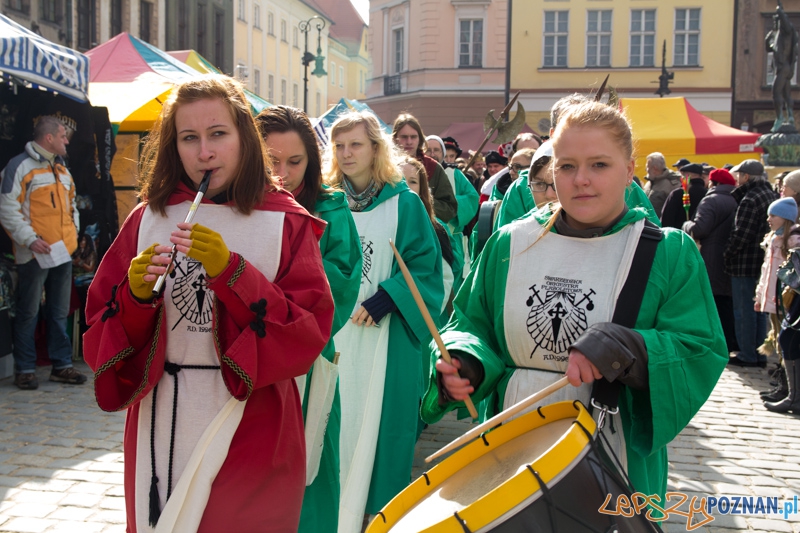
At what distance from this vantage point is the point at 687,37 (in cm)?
3672

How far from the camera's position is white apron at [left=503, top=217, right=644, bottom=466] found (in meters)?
2.31

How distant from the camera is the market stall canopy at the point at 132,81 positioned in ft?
30.1

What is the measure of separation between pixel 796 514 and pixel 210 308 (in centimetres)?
378

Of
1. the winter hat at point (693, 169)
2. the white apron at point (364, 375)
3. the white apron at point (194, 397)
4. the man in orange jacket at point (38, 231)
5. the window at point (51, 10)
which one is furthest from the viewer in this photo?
the window at point (51, 10)

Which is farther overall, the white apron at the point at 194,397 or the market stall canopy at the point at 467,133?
the market stall canopy at the point at 467,133

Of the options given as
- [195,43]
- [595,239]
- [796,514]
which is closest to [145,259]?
[595,239]

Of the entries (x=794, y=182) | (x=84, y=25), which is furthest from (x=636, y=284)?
(x=84, y=25)

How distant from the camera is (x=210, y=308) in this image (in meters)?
2.46

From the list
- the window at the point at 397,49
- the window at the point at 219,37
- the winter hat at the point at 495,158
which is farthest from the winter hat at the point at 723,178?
the window at the point at 397,49

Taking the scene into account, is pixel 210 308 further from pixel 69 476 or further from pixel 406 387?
pixel 69 476

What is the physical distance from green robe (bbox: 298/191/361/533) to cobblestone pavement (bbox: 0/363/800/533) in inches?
61.1

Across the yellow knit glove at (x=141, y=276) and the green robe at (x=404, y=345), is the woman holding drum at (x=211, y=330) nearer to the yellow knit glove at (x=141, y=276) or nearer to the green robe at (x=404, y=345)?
the yellow knit glove at (x=141, y=276)

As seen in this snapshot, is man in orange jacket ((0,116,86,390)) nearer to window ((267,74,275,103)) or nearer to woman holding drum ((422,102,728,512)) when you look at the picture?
woman holding drum ((422,102,728,512))

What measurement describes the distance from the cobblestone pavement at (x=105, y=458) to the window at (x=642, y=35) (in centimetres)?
3199
